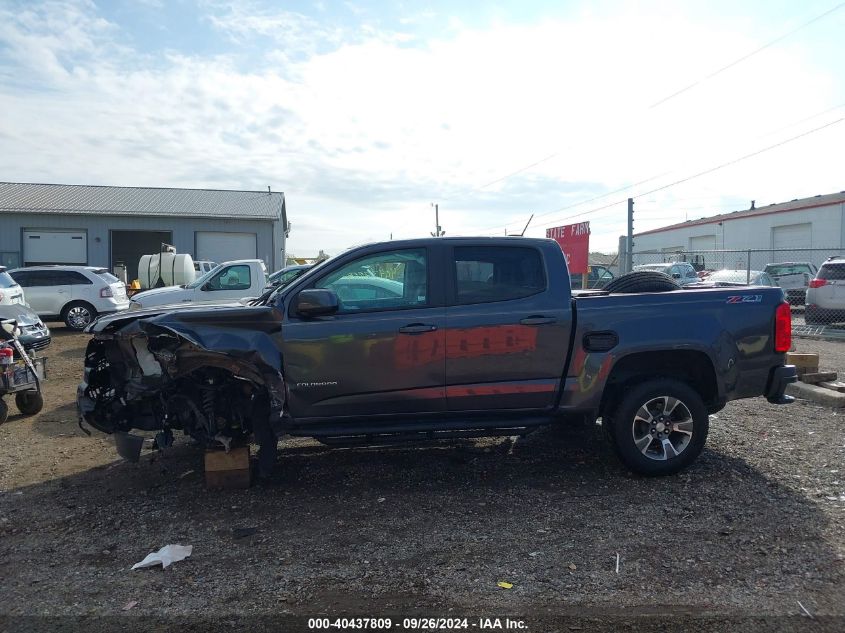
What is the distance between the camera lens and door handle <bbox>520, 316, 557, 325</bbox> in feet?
18.0

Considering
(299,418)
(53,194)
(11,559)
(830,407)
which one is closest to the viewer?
(11,559)

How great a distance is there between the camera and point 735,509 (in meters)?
4.98

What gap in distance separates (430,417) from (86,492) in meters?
2.82

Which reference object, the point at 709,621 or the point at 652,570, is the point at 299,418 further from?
the point at 709,621

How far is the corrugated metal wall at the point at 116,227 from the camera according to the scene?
111 ft

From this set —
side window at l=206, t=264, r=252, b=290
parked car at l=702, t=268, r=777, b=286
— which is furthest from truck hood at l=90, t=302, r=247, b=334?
parked car at l=702, t=268, r=777, b=286

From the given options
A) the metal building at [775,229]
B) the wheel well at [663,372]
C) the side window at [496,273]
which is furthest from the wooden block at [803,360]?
the metal building at [775,229]

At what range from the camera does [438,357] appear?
17.8ft

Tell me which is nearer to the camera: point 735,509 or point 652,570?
point 652,570

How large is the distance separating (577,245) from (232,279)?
7.98 metres

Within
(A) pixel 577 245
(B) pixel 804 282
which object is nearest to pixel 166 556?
(A) pixel 577 245

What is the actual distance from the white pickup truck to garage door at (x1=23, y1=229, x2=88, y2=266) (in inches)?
884

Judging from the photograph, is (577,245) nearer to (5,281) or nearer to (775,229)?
(5,281)

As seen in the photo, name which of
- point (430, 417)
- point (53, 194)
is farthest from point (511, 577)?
point (53, 194)
